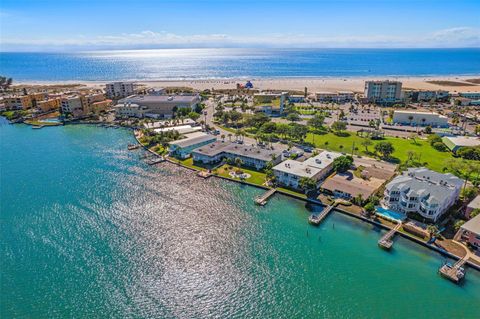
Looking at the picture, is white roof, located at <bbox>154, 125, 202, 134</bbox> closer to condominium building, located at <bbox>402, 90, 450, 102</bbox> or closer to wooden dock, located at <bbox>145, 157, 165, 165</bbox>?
wooden dock, located at <bbox>145, 157, 165, 165</bbox>

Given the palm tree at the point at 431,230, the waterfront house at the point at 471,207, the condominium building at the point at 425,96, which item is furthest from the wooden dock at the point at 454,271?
the condominium building at the point at 425,96

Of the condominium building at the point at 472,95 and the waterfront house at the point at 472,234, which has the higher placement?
the condominium building at the point at 472,95

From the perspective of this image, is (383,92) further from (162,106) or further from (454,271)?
(454,271)

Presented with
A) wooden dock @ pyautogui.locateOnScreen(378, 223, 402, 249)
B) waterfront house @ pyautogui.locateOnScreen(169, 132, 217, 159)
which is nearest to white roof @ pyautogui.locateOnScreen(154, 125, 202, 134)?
waterfront house @ pyautogui.locateOnScreen(169, 132, 217, 159)

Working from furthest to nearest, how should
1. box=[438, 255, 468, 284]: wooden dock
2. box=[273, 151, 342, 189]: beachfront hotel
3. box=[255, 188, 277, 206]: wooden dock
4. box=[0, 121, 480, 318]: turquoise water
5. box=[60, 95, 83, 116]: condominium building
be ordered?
box=[60, 95, 83, 116]: condominium building, box=[273, 151, 342, 189]: beachfront hotel, box=[255, 188, 277, 206]: wooden dock, box=[438, 255, 468, 284]: wooden dock, box=[0, 121, 480, 318]: turquoise water

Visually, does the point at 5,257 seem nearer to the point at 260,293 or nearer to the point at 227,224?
the point at 227,224

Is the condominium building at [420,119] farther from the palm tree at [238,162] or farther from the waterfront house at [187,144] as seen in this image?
the palm tree at [238,162]

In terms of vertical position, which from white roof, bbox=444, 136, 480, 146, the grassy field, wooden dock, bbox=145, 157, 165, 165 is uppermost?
white roof, bbox=444, 136, 480, 146
